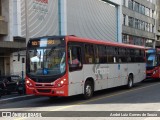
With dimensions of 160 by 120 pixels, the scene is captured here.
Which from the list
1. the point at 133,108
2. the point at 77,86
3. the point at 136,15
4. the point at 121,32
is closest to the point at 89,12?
the point at 121,32

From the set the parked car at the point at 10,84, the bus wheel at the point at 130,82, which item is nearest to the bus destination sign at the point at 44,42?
the parked car at the point at 10,84

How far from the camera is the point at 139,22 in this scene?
64.5 metres

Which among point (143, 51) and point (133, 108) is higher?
point (143, 51)

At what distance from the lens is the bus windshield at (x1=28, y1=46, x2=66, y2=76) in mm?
14102

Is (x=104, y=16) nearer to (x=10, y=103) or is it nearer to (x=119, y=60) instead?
(x=119, y=60)

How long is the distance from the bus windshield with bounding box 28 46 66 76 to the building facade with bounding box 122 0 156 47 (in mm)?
41862

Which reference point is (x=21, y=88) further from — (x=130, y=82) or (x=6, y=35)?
(x=6, y=35)

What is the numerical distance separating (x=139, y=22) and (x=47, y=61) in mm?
52435

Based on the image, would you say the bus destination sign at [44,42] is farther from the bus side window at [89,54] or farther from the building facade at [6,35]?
the building facade at [6,35]

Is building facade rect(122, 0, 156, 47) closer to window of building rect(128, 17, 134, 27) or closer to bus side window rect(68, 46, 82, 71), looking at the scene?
window of building rect(128, 17, 134, 27)

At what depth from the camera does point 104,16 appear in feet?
154

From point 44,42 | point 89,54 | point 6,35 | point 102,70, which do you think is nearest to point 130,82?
point 102,70

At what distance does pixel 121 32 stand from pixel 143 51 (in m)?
29.4

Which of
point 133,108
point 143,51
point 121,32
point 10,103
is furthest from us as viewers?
point 121,32
